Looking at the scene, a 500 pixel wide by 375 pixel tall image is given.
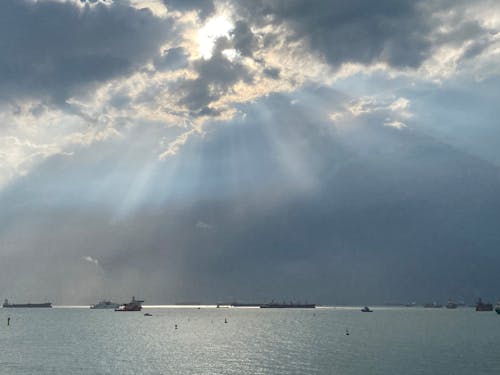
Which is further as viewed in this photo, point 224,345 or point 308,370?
point 224,345

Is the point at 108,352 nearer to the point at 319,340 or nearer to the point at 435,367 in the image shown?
the point at 319,340

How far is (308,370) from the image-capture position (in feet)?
295

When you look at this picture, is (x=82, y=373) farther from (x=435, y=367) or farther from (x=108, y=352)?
(x=435, y=367)

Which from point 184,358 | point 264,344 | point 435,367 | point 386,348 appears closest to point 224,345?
point 264,344

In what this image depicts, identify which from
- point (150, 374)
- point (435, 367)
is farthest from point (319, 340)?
point (150, 374)

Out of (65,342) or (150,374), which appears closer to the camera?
(150,374)

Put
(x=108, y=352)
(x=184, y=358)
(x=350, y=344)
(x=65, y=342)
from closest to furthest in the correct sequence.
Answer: (x=184, y=358)
(x=108, y=352)
(x=350, y=344)
(x=65, y=342)

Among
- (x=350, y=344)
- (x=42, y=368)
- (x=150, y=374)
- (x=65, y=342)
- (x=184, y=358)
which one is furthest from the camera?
(x=65, y=342)

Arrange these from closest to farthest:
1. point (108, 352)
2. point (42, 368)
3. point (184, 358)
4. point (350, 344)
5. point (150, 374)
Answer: point (150, 374), point (42, 368), point (184, 358), point (108, 352), point (350, 344)

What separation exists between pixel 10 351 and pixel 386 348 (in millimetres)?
90820

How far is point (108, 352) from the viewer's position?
393 feet

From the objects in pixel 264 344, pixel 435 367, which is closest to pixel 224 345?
pixel 264 344


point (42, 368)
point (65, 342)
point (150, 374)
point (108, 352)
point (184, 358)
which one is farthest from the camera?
point (65, 342)

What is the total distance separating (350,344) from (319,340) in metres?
16.5
